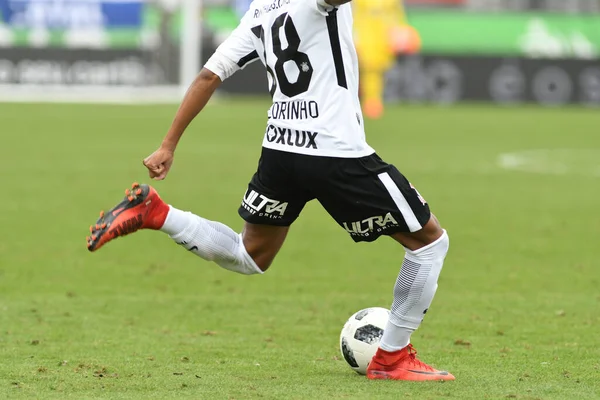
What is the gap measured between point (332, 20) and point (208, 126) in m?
20.6

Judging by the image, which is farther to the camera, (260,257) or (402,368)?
(260,257)

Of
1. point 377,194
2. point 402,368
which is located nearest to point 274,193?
point 377,194

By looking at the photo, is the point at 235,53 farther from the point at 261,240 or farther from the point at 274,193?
the point at 261,240

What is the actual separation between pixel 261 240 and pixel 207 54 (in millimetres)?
28029

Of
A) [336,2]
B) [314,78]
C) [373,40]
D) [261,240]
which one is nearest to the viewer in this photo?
[336,2]

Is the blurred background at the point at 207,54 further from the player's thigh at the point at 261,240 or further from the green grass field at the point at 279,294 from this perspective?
the player's thigh at the point at 261,240

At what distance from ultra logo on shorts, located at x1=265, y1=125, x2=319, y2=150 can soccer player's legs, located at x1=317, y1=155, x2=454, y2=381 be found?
0.65 ft

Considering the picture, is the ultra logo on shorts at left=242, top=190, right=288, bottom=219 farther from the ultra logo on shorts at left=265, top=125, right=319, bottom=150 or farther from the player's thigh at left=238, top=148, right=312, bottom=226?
the ultra logo on shorts at left=265, top=125, right=319, bottom=150

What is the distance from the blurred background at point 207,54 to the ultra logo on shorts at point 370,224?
27000 millimetres

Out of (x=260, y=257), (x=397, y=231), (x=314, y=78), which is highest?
(x=314, y=78)

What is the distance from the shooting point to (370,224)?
19.4 feet

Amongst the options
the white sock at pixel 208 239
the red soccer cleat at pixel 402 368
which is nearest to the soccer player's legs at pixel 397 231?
the red soccer cleat at pixel 402 368

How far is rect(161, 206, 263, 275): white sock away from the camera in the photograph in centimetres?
629

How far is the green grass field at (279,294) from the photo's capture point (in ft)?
19.7
